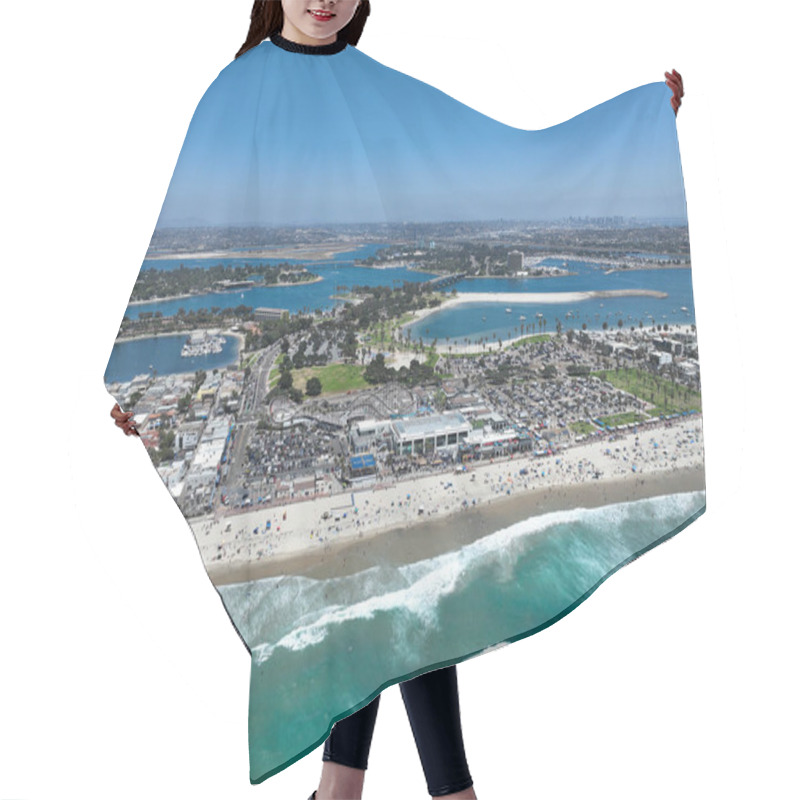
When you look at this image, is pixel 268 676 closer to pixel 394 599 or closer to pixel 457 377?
pixel 394 599

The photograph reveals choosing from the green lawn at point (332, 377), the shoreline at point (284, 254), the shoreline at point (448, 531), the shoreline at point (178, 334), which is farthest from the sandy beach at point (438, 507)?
the shoreline at point (284, 254)

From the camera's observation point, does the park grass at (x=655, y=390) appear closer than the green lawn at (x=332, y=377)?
No

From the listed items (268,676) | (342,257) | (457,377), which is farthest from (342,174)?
(268,676)

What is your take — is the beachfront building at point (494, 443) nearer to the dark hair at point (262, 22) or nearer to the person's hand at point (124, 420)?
the person's hand at point (124, 420)

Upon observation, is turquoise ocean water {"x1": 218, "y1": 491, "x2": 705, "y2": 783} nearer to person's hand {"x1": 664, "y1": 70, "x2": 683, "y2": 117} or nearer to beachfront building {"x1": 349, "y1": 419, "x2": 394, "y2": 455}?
beachfront building {"x1": 349, "y1": 419, "x2": 394, "y2": 455}

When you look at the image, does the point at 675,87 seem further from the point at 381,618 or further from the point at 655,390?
the point at 381,618

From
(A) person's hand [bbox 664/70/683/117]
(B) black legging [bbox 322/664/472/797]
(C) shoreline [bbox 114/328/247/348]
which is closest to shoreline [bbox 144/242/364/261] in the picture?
(C) shoreline [bbox 114/328/247/348]
